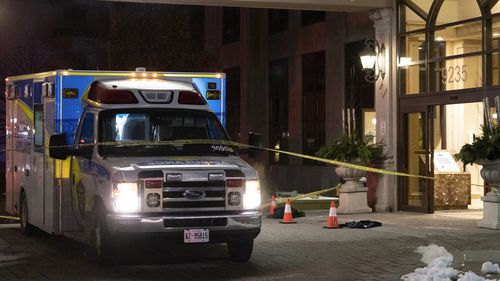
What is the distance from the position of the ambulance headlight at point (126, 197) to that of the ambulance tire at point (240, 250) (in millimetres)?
1618

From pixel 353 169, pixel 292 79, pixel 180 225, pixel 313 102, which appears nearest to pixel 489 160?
pixel 353 169

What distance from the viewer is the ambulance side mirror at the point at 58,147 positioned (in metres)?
10.7

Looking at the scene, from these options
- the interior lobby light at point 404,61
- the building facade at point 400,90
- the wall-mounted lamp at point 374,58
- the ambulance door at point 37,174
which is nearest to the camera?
→ the ambulance door at point 37,174

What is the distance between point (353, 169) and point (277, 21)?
42.0 ft

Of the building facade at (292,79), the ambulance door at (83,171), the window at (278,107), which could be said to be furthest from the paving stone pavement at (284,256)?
the window at (278,107)

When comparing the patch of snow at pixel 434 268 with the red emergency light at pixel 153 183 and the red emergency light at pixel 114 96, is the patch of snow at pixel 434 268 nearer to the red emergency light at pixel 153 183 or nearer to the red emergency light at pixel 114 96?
the red emergency light at pixel 153 183

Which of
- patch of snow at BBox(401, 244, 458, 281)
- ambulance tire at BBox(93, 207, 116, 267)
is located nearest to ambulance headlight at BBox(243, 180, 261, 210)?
ambulance tire at BBox(93, 207, 116, 267)

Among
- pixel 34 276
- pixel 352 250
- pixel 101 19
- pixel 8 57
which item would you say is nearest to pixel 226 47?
pixel 8 57

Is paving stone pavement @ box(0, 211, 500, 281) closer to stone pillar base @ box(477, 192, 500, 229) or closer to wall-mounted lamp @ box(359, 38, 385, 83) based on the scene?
stone pillar base @ box(477, 192, 500, 229)

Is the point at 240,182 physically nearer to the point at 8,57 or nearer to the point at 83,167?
the point at 83,167

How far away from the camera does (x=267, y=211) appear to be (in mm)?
18516

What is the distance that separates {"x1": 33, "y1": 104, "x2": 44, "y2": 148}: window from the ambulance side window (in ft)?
4.61

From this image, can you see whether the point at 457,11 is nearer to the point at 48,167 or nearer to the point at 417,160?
the point at 417,160

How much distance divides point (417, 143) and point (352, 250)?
22.3 feet
